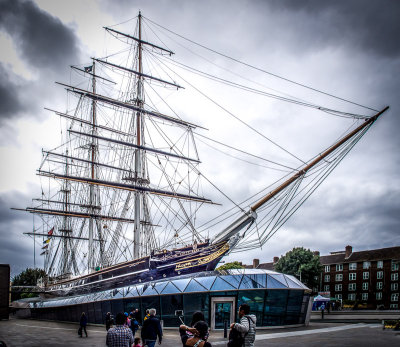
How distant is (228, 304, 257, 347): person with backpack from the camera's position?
6098 millimetres

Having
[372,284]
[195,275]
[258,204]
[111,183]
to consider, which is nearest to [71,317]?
[111,183]

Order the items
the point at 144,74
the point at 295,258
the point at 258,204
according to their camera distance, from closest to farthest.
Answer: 1. the point at 258,204
2. the point at 144,74
3. the point at 295,258

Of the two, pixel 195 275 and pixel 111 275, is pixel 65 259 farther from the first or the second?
pixel 195 275

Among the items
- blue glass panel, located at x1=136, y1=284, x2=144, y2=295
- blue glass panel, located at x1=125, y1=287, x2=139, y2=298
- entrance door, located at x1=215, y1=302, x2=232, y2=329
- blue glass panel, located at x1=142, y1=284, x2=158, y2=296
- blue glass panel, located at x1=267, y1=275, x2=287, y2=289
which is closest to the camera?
blue glass panel, located at x1=267, y1=275, x2=287, y2=289

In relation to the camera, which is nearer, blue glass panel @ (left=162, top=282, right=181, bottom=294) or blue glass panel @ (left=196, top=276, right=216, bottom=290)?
blue glass panel @ (left=196, top=276, right=216, bottom=290)

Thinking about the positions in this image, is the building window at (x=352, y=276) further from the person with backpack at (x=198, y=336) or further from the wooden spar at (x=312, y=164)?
the person with backpack at (x=198, y=336)

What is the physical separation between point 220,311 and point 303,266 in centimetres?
3610

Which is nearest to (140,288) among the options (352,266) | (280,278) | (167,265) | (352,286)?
(167,265)

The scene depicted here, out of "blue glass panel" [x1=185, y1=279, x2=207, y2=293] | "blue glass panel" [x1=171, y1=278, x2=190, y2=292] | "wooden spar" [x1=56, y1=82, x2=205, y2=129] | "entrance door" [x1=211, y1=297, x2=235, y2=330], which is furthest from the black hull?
"wooden spar" [x1=56, y1=82, x2=205, y2=129]

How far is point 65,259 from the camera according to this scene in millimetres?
61500

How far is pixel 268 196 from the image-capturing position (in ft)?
75.3

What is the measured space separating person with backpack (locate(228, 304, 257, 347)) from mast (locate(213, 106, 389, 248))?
648 inches

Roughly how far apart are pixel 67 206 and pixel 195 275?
4645 centimetres

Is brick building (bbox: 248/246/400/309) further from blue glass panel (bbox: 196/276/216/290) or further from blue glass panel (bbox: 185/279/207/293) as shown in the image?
blue glass panel (bbox: 185/279/207/293)
